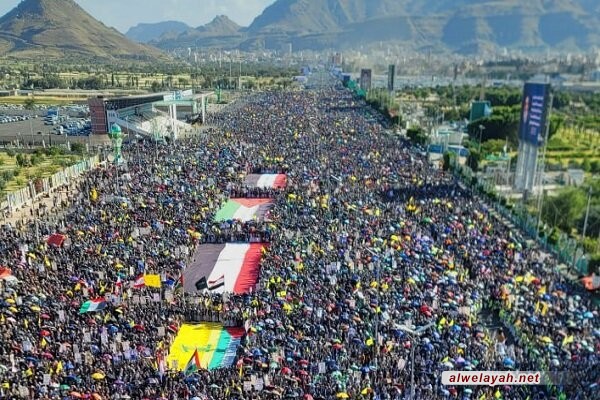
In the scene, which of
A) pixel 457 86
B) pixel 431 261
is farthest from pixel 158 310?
pixel 457 86

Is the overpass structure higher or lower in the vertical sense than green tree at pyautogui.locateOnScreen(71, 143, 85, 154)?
higher

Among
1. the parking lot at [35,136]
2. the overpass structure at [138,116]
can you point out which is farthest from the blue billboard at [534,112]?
the parking lot at [35,136]

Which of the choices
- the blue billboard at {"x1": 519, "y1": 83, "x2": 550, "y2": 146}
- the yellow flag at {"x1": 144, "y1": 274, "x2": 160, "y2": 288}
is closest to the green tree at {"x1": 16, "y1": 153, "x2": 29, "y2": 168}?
the yellow flag at {"x1": 144, "y1": 274, "x2": 160, "y2": 288}

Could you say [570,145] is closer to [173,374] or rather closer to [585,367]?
[585,367]

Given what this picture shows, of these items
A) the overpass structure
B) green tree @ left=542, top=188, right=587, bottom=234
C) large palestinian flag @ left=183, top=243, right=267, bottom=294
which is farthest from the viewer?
the overpass structure

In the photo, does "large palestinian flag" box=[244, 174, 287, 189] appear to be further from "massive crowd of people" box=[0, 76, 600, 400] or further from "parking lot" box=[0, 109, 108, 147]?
"parking lot" box=[0, 109, 108, 147]

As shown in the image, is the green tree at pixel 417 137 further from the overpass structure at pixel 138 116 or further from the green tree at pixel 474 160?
the overpass structure at pixel 138 116

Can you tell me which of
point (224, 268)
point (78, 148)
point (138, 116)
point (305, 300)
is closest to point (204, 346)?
point (305, 300)
